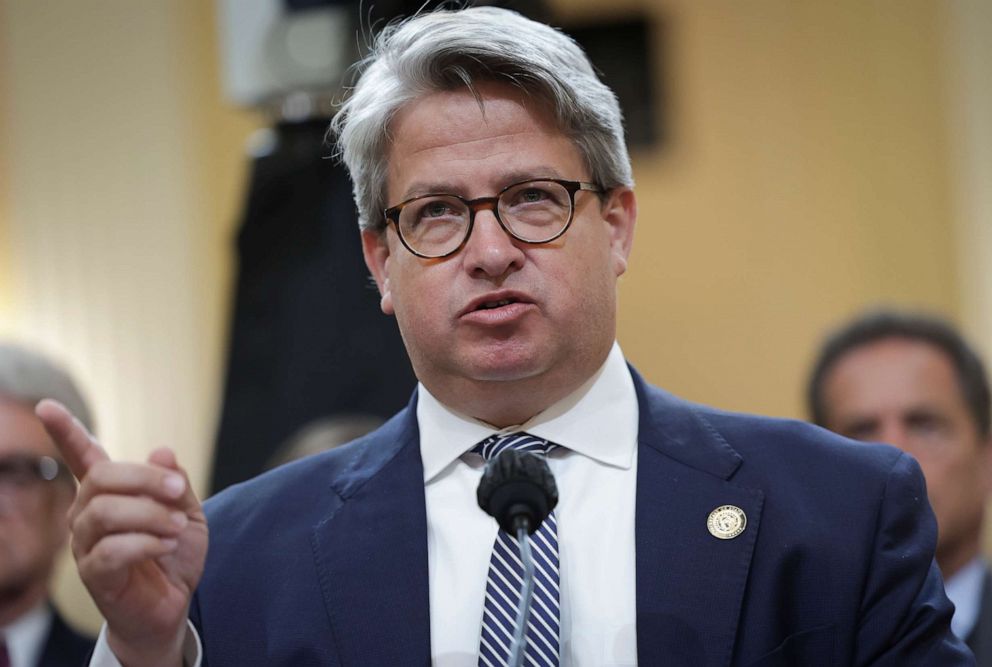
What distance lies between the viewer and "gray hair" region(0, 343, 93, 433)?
3236 millimetres

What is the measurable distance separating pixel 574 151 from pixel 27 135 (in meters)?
4.66

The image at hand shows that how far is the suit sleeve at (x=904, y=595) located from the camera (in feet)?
6.47

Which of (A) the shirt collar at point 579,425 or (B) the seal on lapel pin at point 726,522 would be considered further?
(A) the shirt collar at point 579,425

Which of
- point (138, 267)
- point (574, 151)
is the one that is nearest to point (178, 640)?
point (574, 151)

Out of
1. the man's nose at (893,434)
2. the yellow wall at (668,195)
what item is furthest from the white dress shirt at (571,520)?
the yellow wall at (668,195)

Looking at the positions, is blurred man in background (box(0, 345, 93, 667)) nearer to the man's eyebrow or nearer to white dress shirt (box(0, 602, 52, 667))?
white dress shirt (box(0, 602, 52, 667))

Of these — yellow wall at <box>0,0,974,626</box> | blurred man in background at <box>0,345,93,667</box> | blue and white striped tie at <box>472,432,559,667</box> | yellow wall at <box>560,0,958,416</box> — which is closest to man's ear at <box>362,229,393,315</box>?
blue and white striped tie at <box>472,432,559,667</box>

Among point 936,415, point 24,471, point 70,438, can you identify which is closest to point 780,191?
point 936,415

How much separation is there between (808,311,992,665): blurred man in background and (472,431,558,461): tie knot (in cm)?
128

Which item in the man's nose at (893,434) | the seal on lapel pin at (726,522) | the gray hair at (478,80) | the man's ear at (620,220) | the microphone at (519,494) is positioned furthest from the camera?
the man's nose at (893,434)

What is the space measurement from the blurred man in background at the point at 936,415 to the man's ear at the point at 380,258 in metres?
1.35

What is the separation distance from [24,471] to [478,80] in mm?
1534

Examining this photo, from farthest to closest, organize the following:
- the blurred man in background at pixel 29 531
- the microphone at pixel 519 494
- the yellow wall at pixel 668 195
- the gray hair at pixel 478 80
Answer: the yellow wall at pixel 668 195 < the blurred man in background at pixel 29 531 < the gray hair at pixel 478 80 < the microphone at pixel 519 494

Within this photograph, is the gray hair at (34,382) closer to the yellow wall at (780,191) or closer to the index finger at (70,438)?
the index finger at (70,438)
